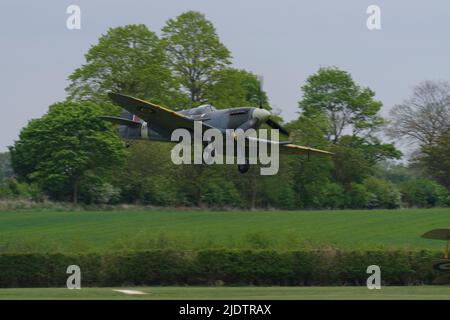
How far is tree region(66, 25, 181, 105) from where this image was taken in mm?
75062

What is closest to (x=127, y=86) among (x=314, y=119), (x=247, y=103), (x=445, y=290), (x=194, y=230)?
(x=247, y=103)

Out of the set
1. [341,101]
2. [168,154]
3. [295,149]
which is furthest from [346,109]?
[295,149]

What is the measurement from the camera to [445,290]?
97.9 feet

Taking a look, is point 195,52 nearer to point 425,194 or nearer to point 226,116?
point 425,194

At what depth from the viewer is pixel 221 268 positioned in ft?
116

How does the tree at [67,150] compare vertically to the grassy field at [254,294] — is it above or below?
above

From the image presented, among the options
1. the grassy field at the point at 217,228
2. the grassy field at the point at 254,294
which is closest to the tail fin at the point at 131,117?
the grassy field at the point at 217,228

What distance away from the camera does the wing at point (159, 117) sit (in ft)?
117

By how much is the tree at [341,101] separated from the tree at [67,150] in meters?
27.3

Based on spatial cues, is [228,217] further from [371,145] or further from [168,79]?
[371,145]

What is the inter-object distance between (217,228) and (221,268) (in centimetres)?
1753

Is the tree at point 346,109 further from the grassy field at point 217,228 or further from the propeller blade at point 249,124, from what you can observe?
the propeller blade at point 249,124

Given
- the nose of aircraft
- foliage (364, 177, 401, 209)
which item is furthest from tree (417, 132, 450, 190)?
the nose of aircraft

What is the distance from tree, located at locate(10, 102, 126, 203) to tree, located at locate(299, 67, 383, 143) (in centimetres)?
2731
